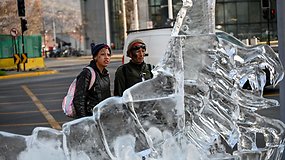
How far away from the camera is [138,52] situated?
5.05m

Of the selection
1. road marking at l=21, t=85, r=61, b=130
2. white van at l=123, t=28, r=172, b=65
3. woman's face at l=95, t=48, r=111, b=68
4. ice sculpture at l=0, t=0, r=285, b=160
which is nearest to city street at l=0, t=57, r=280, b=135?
road marking at l=21, t=85, r=61, b=130

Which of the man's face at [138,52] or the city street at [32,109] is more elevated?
the man's face at [138,52]

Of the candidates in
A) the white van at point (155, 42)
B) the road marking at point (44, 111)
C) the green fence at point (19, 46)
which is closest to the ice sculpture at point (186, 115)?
the road marking at point (44, 111)

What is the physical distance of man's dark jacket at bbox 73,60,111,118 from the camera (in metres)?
4.54

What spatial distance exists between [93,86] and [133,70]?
69cm

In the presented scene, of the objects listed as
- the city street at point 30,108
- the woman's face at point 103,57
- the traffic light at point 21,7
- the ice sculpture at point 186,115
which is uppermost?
the traffic light at point 21,7

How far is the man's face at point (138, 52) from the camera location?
5.04 meters

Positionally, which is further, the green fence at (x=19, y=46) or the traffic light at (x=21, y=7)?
the green fence at (x=19, y=46)

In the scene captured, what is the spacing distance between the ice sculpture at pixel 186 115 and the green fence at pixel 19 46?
1072 inches

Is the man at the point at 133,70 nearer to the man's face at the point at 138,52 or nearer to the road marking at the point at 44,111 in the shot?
the man's face at the point at 138,52

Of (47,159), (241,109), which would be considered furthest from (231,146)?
(47,159)

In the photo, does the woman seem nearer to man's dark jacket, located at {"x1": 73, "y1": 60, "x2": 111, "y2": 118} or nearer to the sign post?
man's dark jacket, located at {"x1": 73, "y1": 60, "x2": 111, "y2": 118}

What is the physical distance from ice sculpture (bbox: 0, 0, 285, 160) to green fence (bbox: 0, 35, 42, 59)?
2723 centimetres

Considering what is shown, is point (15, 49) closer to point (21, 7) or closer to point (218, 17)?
point (21, 7)
